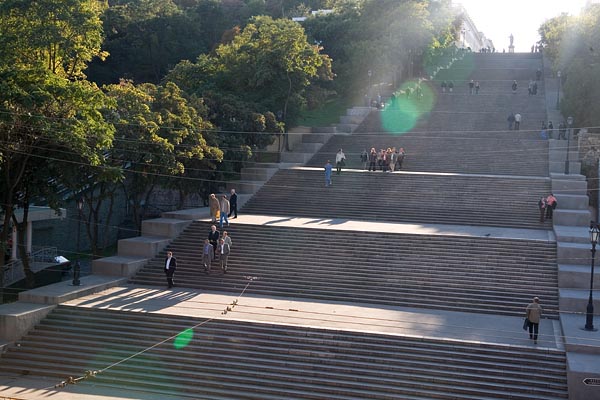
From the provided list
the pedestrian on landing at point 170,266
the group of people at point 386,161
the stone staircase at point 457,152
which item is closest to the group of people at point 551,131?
the stone staircase at point 457,152

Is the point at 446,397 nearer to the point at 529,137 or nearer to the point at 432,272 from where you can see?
the point at 432,272

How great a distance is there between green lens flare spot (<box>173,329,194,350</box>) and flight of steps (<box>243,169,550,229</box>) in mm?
12614

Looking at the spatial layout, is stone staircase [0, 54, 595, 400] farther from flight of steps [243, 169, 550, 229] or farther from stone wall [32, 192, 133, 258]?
stone wall [32, 192, 133, 258]

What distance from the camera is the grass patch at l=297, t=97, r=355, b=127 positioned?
161 ft

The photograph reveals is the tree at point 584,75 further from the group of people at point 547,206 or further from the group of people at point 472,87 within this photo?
the group of people at point 547,206

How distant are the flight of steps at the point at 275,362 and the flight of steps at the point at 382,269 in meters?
4.02

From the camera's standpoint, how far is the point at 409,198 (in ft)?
110

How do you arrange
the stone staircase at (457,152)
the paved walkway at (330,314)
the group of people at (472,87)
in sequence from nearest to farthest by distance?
the paved walkway at (330,314), the stone staircase at (457,152), the group of people at (472,87)

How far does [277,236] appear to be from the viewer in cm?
2862

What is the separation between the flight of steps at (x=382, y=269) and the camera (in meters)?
24.1

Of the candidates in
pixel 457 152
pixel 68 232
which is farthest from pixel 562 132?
pixel 68 232

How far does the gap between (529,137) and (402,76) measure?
21.4m

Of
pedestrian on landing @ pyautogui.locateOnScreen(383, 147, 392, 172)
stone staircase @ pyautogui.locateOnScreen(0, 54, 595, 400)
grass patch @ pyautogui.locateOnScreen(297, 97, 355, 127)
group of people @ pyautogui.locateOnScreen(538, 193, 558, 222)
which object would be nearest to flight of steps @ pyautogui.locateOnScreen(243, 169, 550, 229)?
stone staircase @ pyautogui.locateOnScreen(0, 54, 595, 400)

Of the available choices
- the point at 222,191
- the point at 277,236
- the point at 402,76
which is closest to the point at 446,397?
the point at 277,236
